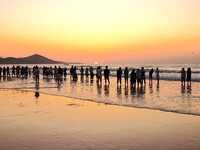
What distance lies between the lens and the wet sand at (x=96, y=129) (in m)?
8.54

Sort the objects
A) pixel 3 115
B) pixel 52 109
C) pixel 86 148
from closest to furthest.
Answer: pixel 86 148, pixel 3 115, pixel 52 109

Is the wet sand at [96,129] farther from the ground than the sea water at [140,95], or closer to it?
closer to it

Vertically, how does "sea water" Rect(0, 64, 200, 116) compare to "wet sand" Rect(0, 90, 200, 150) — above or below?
above

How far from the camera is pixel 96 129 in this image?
10.4 m

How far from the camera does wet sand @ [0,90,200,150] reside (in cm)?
854

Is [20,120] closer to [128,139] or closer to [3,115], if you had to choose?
[3,115]

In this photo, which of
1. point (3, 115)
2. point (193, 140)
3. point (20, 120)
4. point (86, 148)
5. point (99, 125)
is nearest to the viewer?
point (86, 148)

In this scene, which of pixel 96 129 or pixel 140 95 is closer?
pixel 96 129

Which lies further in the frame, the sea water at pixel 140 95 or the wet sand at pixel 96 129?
the sea water at pixel 140 95

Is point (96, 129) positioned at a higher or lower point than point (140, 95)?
lower

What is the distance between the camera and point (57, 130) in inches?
405

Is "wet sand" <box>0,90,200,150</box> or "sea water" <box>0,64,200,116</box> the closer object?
"wet sand" <box>0,90,200,150</box>

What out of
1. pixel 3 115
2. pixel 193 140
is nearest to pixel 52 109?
pixel 3 115

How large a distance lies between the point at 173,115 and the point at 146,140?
4.82 m
